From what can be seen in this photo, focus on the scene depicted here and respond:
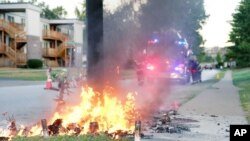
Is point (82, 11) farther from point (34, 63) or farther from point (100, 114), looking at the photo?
point (34, 63)

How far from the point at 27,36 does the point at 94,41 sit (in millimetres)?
41818

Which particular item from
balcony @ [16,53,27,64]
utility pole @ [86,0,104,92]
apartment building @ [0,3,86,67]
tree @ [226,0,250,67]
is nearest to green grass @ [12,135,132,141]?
utility pole @ [86,0,104,92]

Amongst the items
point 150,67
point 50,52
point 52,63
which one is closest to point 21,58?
point 50,52

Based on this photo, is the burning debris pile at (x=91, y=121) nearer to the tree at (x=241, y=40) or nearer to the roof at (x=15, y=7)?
the roof at (x=15, y=7)

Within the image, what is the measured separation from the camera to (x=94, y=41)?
291 inches

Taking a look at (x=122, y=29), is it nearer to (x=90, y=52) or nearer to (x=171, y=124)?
(x=90, y=52)

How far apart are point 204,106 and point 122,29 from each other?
19.1ft

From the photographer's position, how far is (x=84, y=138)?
645 cm

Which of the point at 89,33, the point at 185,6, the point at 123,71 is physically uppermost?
the point at 185,6

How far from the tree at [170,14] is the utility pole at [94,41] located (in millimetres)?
1479

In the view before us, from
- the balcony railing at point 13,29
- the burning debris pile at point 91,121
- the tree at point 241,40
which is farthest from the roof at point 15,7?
the burning debris pile at point 91,121

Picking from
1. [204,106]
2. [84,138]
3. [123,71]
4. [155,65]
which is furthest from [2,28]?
[84,138]

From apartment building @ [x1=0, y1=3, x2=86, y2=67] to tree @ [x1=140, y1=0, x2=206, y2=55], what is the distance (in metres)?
32.3

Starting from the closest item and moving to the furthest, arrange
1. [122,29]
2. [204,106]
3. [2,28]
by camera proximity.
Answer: [122,29], [204,106], [2,28]
